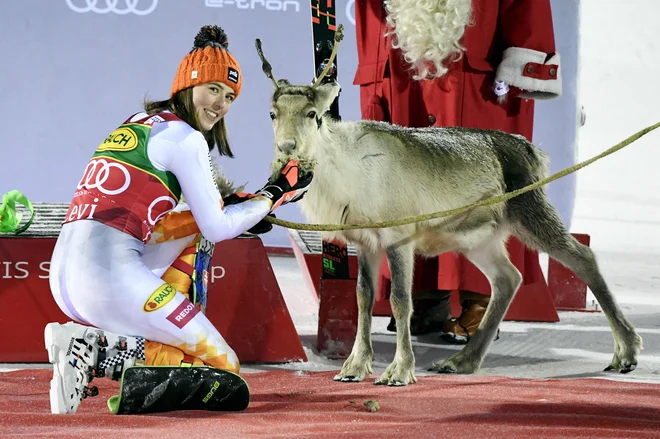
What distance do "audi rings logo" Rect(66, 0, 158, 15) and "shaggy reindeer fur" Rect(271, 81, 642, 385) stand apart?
293 centimetres

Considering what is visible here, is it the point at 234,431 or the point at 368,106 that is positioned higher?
the point at 368,106

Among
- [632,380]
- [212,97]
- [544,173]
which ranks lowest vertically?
[632,380]

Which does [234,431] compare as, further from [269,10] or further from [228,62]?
[269,10]

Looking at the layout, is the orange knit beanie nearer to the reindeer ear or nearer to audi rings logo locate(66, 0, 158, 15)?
the reindeer ear

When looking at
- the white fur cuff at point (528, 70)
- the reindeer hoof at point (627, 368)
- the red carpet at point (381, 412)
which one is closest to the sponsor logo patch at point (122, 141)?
the red carpet at point (381, 412)

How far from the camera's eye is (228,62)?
3.18 m

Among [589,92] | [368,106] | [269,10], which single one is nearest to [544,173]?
[368,106]

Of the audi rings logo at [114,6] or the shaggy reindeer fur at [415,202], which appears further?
the audi rings logo at [114,6]

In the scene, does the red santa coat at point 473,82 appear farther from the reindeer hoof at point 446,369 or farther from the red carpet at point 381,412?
the red carpet at point 381,412

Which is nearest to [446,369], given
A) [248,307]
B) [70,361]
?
[248,307]

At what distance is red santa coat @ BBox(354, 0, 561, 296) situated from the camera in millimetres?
4145

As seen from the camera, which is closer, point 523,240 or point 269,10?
point 523,240

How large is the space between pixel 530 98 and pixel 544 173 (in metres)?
0.45

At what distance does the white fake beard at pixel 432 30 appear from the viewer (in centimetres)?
407
